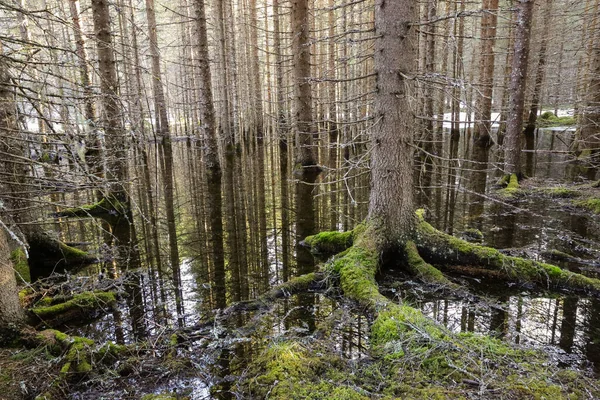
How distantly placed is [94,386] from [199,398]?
967mm

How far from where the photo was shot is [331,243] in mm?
6664

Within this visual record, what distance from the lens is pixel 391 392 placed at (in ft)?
9.59

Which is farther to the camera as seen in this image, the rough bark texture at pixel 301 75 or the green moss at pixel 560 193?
the rough bark texture at pixel 301 75

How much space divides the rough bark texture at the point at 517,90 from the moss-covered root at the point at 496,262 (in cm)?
631

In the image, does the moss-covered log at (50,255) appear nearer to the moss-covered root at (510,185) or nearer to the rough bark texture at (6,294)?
the rough bark texture at (6,294)

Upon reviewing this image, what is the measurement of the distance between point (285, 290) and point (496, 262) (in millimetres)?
3038

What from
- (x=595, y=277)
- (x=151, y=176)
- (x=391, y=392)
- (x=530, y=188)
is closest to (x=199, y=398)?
(x=391, y=392)

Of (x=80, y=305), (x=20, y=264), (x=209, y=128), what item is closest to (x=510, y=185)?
(x=209, y=128)

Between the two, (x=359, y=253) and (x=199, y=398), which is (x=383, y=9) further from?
(x=199, y=398)

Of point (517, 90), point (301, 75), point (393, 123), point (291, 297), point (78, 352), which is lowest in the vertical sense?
point (291, 297)

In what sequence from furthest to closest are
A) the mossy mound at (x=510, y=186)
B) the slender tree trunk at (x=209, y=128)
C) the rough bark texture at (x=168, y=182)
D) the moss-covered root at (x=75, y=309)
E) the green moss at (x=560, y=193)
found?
1. the mossy mound at (x=510, y=186)
2. the green moss at (x=560, y=193)
3. the slender tree trunk at (x=209, y=128)
4. the rough bark texture at (x=168, y=182)
5. the moss-covered root at (x=75, y=309)

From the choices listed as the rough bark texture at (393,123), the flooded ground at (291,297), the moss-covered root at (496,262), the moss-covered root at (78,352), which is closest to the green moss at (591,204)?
the flooded ground at (291,297)

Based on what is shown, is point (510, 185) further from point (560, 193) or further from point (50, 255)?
point (50, 255)

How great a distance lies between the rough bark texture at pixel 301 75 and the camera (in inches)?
A: 514
